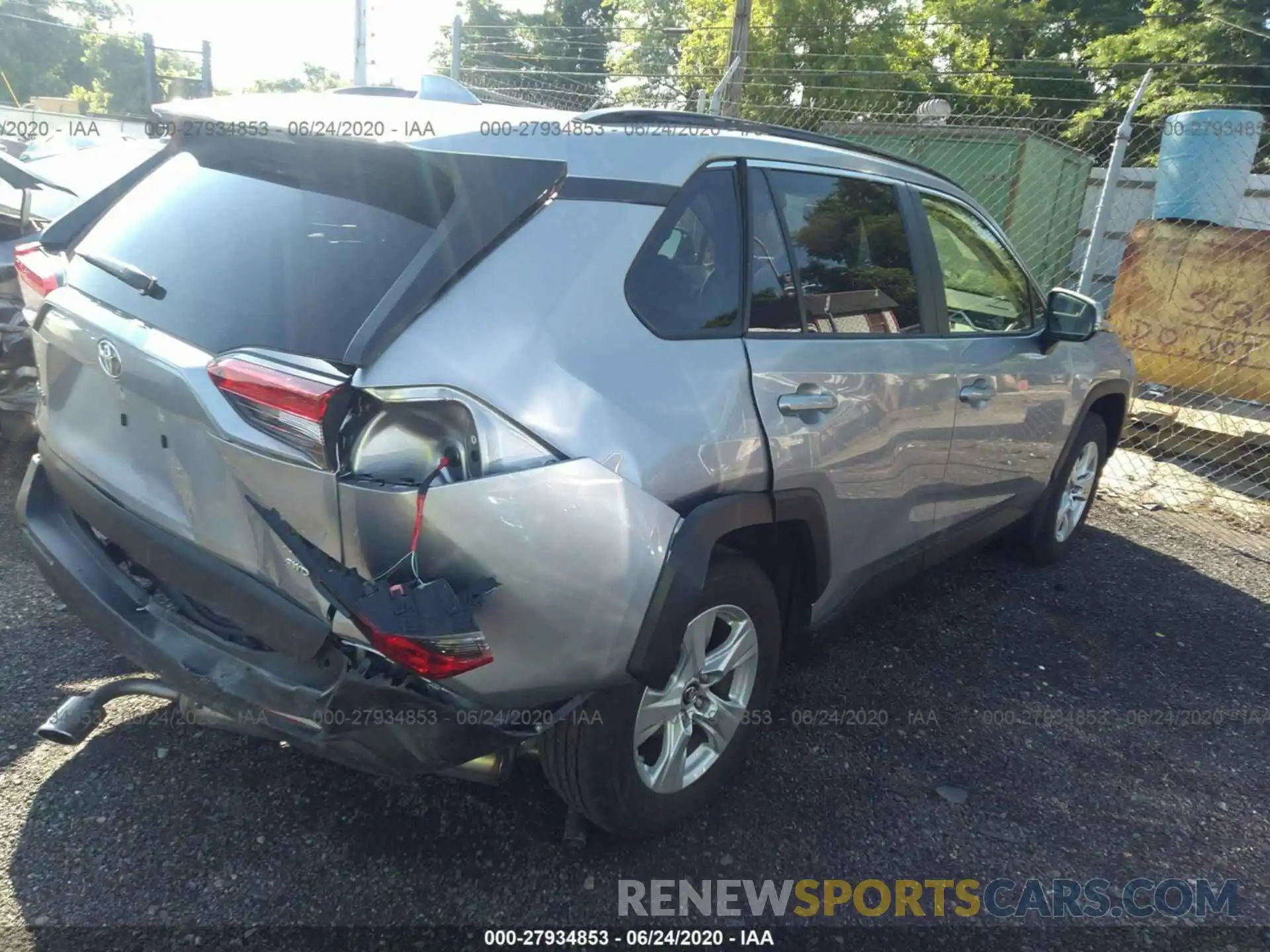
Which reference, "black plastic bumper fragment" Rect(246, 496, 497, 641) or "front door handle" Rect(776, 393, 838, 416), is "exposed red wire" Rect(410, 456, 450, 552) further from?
"front door handle" Rect(776, 393, 838, 416)

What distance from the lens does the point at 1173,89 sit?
19172 mm

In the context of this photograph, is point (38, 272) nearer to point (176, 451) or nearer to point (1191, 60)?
point (176, 451)


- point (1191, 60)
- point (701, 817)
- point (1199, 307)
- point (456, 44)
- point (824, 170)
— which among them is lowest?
point (701, 817)

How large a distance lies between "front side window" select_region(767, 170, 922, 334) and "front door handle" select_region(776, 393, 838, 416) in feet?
0.70

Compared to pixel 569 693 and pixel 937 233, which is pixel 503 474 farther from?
pixel 937 233

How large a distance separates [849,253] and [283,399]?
1.87 m

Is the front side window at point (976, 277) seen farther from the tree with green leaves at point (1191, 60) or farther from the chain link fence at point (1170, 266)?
the tree with green leaves at point (1191, 60)

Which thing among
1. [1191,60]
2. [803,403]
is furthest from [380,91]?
[1191,60]

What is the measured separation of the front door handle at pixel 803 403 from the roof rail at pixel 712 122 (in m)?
0.78

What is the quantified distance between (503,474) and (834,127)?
9.84 m

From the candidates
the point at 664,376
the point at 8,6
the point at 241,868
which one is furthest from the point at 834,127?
the point at 8,6

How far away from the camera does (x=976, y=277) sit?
366cm

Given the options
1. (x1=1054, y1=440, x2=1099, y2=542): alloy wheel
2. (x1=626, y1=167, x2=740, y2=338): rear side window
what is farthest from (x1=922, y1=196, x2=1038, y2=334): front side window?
(x1=626, y1=167, x2=740, y2=338): rear side window

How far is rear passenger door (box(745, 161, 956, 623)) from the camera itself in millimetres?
2541
